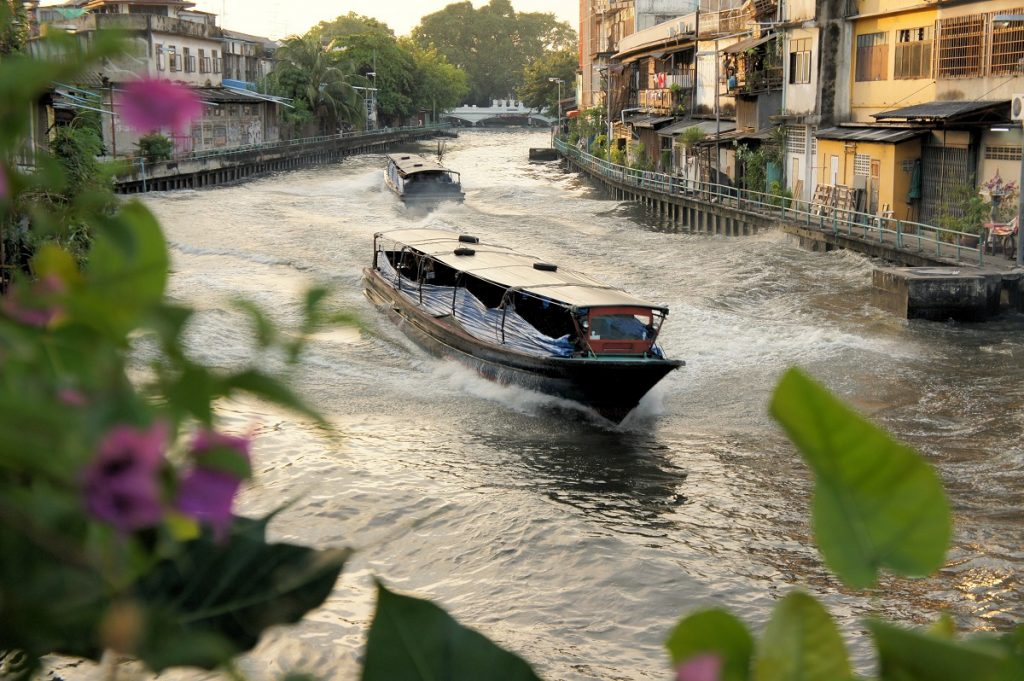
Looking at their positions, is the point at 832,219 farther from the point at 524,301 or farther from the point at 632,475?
the point at 632,475

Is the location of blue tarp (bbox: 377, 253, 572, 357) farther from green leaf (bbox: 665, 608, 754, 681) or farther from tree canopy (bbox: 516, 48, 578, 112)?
tree canopy (bbox: 516, 48, 578, 112)

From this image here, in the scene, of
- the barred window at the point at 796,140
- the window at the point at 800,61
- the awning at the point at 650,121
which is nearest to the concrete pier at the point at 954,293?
the window at the point at 800,61

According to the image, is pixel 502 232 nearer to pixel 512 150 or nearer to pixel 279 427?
pixel 279 427

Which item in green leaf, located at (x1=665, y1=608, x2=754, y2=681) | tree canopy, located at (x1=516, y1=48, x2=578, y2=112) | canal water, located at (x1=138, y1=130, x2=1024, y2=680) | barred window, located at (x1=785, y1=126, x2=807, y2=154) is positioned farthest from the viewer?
tree canopy, located at (x1=516, y1=48, x2=578, y2=112)

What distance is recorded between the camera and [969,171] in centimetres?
2542

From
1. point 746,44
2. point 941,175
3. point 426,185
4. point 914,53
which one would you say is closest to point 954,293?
point 941,175

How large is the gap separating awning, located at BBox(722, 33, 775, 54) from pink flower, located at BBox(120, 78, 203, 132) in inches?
1435

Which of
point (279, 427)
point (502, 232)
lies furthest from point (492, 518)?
point (502, 232)

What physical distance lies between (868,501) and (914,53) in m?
28.7

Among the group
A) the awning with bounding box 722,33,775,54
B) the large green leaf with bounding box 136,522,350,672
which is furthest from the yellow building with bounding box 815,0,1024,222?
the large green leaf with bounding box 136,522,350,672

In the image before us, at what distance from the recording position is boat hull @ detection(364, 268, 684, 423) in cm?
1548

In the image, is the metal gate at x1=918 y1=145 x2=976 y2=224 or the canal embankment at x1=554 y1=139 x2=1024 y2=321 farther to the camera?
the metal gate at x1=918 y1=145 x2=976 y2=224

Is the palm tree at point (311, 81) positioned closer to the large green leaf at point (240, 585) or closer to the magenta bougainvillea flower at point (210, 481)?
the large green leaf at point (240, 585)

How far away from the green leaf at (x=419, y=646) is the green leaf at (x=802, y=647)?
358 mm
